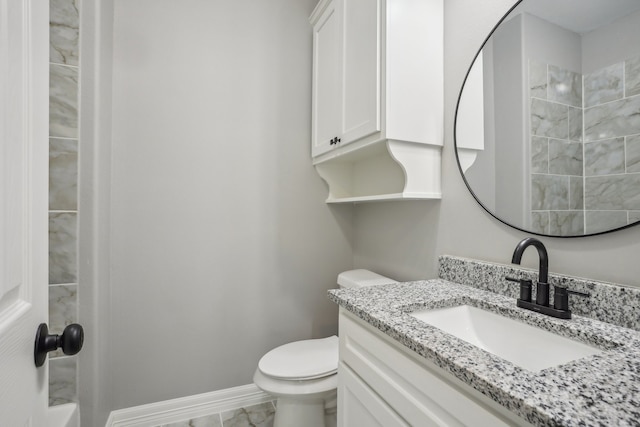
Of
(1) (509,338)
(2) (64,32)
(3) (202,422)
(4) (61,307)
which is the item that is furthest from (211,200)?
(1) (509,338)

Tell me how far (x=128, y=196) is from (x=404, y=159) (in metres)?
1.38

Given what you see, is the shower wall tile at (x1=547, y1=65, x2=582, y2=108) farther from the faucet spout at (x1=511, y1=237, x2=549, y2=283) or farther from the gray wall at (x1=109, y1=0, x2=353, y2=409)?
the gray wall at (x1=109, y1=0, x2=353, y2=409)

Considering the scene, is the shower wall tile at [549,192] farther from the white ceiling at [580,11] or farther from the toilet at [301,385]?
the toilet at [301,385]

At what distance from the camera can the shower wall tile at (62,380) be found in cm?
117

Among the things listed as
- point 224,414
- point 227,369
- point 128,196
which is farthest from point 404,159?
point 224,414

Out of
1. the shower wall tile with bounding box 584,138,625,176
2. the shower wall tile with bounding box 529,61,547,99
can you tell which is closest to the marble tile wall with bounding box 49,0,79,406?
the shower wall tile with bounding box 529,61,547,99

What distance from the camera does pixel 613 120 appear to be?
781 millimetres

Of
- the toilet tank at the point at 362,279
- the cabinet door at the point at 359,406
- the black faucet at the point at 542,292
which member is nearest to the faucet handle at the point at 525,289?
the black faucet at the point at 542,292

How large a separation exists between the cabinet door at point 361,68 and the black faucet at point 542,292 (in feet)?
2.21

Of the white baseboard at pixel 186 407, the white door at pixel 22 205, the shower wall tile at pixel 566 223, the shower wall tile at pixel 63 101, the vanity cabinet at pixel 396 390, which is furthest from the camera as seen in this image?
the white baseboard at pixel 186 407

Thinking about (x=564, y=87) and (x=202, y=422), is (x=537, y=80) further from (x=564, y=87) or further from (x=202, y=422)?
(x=202, y=422)

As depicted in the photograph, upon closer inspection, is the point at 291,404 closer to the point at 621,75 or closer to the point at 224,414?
the point at 224,414

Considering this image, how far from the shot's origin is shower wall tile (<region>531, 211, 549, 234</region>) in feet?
3.00

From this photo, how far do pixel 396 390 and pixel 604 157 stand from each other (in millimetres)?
831
